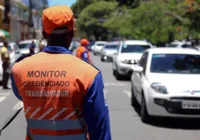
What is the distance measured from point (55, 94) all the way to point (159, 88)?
6.59 metres

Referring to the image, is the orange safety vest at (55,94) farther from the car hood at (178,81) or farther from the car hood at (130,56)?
the car hood at (130,56)

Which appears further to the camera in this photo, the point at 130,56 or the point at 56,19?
the point at 130,56

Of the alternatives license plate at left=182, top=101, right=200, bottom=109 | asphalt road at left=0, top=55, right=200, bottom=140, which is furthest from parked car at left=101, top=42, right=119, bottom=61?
license plate at left=182, top=101, right=200, bottom=109

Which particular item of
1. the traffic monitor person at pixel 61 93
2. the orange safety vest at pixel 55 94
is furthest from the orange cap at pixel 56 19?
the orange safety vest at pixel 55 94

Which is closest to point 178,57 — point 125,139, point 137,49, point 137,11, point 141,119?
point 141,119

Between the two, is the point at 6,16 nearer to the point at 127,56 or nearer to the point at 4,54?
the point at 127,56

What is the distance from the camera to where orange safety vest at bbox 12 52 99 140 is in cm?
262

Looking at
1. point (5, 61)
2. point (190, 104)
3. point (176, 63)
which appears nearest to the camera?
point (190, 104)

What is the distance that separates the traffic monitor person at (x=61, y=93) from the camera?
8.55ft

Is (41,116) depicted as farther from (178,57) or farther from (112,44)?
(112,44)

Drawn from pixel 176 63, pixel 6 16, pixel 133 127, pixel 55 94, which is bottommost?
pixel 133 127

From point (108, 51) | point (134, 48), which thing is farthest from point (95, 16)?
point (134, 48)

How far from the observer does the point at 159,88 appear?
908cm

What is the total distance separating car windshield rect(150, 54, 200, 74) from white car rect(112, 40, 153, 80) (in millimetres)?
9227
